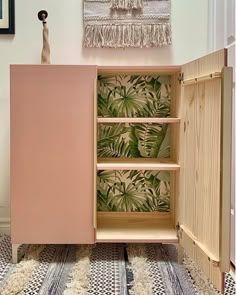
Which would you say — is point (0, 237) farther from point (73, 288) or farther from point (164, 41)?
point (164, 41)

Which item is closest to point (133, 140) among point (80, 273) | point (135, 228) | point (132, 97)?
point (132, 97)

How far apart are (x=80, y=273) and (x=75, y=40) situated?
4.20 feet

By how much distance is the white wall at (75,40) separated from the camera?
7.15ft

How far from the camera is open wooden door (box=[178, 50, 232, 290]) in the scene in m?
1.29

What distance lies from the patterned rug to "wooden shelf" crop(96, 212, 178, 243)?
3.8 inches

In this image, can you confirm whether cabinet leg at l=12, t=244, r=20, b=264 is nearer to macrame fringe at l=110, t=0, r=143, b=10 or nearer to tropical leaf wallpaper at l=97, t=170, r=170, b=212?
tropical leaf wallpaper at l=97, t=170, r=170, b=212

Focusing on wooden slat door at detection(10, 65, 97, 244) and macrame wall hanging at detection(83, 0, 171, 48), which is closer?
wooden slat door at detection(10, 65, 97, 244)

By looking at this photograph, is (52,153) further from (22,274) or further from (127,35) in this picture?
(127,35)

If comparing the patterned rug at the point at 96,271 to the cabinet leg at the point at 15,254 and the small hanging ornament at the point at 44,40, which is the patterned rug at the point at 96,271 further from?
the small hanging ornament at the point at 44,40

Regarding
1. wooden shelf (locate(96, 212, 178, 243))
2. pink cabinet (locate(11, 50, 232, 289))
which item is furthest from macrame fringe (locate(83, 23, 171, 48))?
wooden shelf (locate(96, 212, 178, 243))

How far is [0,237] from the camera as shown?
2.14m

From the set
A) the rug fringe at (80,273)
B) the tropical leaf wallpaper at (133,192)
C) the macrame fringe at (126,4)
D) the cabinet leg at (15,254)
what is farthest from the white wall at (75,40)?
the rug fringe at (80,273)

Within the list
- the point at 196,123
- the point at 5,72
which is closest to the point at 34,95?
the point at 5,72

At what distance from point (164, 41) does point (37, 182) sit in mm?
1065
